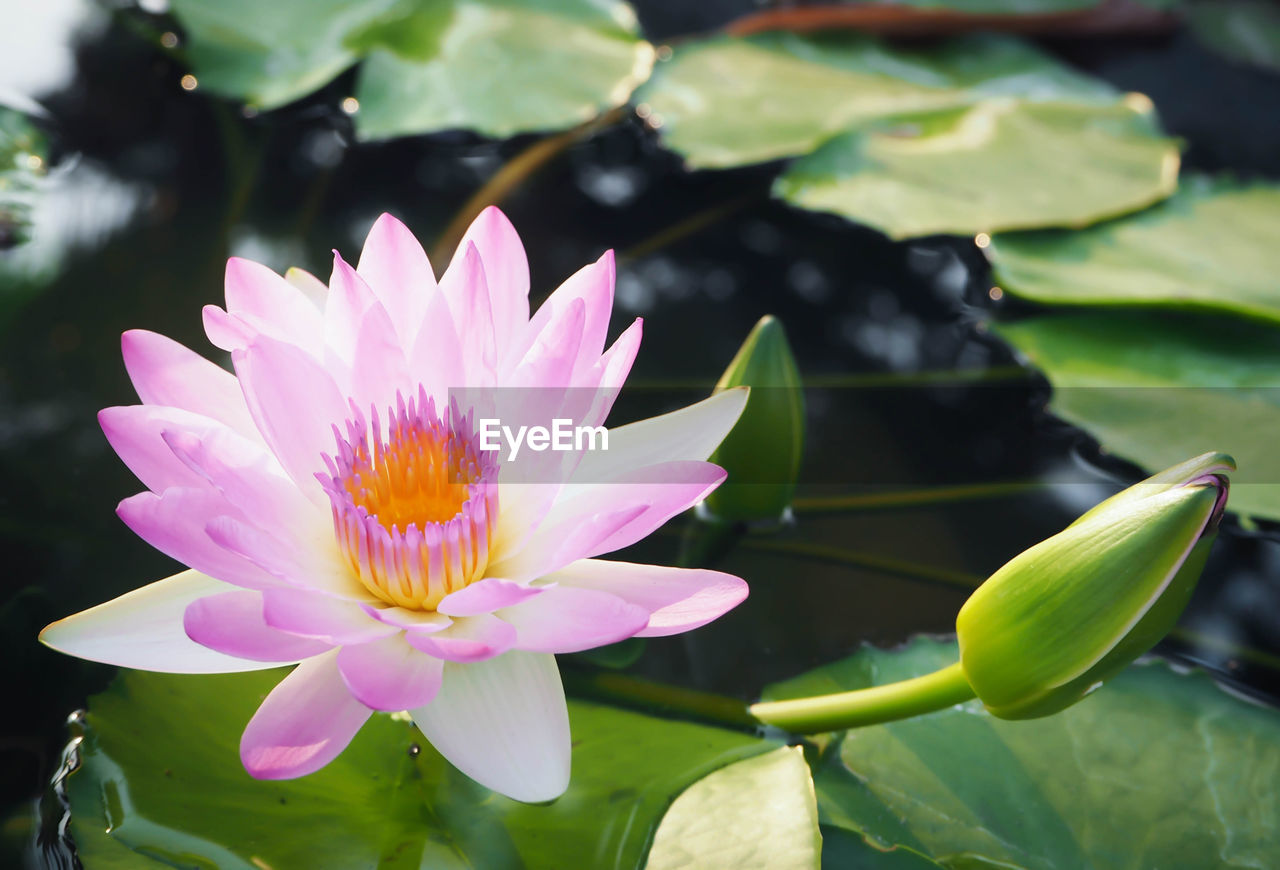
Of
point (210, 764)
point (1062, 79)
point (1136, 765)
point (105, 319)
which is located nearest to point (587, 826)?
point (210, 764)

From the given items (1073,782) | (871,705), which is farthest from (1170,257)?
(871,705)

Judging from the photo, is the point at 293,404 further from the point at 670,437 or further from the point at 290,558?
the point at 670,437

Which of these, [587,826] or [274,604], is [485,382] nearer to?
[274,604]

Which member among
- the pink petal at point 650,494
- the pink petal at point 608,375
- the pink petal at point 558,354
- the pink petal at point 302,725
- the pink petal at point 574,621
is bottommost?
the pink petal at point 302,725

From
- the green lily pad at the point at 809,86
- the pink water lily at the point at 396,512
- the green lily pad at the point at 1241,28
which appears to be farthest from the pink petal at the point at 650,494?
the green lily pad at the point at 1241,28

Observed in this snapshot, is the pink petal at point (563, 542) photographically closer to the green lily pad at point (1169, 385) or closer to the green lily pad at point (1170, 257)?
the green lily pad at point (1169, 385)
